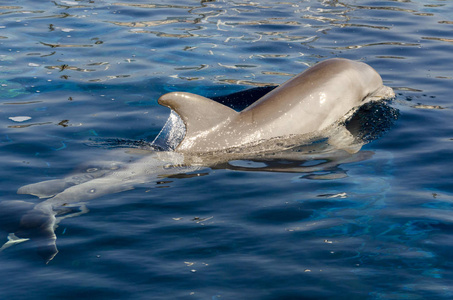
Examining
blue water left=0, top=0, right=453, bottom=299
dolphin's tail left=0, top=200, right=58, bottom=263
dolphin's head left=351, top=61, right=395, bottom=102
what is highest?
dolphin's head left=351, top=61, right=395, bottom=102

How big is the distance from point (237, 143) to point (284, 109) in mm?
890

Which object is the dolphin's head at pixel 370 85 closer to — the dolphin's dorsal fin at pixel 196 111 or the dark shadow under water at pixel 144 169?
the dark shadow under water at pixel 144 169

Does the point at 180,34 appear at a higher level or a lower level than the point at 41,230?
higher

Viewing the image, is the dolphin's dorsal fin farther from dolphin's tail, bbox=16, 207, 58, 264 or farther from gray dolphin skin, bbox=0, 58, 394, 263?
dolphin's tail, bbox=16, 207, 58, 264

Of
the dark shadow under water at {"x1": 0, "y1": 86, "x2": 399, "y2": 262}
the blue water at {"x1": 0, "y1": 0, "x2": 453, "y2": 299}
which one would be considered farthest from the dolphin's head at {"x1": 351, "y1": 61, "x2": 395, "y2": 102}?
the dark shadow under water at {"x1": 0, "y1": 86, "x2": 399, "y2": 262}

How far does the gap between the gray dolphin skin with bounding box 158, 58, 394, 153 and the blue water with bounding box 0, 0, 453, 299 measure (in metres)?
0.64

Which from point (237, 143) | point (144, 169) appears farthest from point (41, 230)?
point (237, 143)

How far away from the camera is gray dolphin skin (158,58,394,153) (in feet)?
25.6

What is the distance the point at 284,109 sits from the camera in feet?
27.6

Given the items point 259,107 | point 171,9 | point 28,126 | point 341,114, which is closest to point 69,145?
point 28,126

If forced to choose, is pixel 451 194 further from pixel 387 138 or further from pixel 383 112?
pixel 383 112

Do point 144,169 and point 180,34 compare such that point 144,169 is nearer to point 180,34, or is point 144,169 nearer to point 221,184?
point 221,184

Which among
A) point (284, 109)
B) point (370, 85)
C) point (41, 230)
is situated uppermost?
point (370, 85)

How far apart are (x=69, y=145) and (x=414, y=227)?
459 cm
